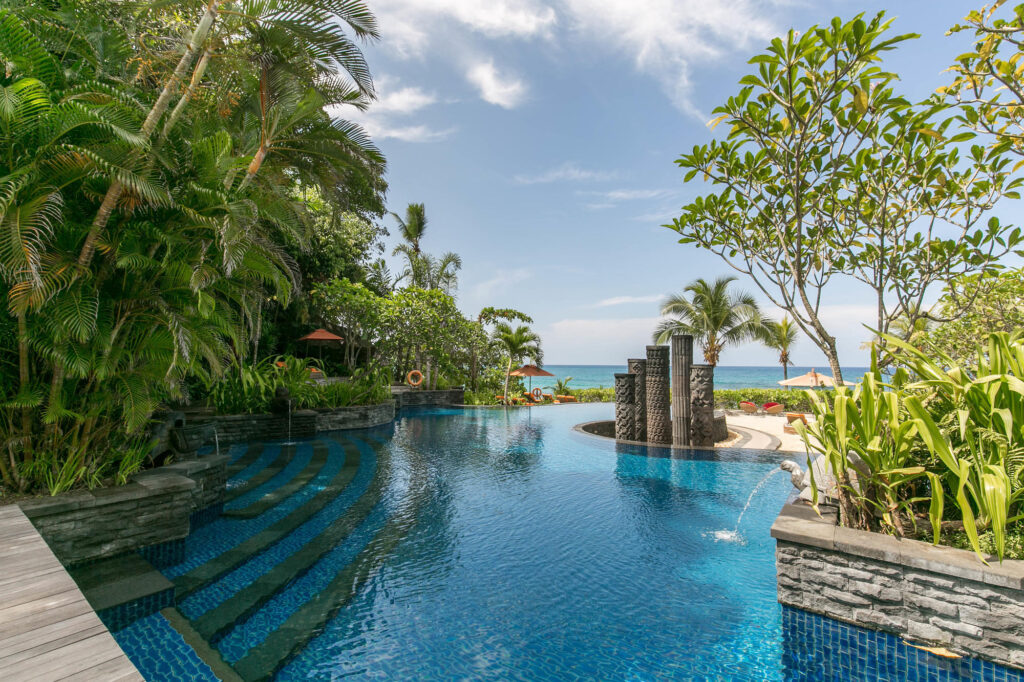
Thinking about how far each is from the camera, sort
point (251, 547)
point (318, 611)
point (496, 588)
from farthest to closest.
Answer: point (251, 547), point (496, 588), point (318, 611)

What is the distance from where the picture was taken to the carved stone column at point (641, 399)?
37.1ft

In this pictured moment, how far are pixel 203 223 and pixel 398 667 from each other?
164 inches

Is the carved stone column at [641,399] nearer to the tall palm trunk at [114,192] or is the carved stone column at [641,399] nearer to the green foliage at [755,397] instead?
the tall palm trunk at [114,192]

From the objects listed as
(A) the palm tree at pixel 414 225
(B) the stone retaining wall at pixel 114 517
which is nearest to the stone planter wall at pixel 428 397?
(A) the palm tree at pixel 414 225

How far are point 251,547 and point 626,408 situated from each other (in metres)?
9.03

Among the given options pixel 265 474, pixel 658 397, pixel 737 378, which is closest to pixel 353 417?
pixel 265 474

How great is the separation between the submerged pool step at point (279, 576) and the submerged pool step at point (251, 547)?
38 cm

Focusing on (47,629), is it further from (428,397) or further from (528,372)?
(528,372)

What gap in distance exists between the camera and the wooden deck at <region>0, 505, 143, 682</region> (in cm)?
169

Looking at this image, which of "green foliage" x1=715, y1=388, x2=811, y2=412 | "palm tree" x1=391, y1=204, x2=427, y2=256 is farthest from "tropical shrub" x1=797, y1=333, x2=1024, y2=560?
"palm tree" x1=391, y1=204, x2=427, y2=256

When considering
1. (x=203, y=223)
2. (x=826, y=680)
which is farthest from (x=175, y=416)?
(x=826, y=680)

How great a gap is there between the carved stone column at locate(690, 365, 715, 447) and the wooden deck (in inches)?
410

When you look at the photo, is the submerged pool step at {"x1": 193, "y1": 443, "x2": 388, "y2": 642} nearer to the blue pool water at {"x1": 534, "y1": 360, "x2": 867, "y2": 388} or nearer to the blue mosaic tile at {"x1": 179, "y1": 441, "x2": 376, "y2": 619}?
the blue mosaic tile at {"x1": 179, "y1": 441, "x2": 376, "y2": 619}

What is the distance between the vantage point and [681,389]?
34.0ft
